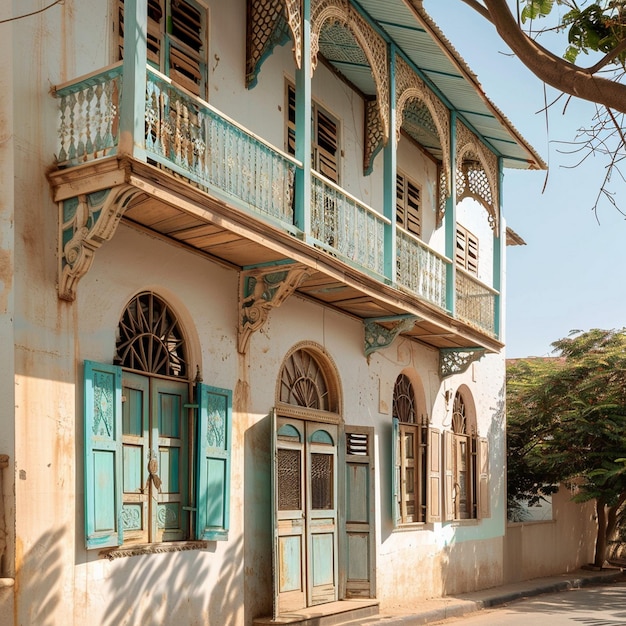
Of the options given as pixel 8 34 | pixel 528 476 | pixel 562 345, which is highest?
pixel 8 34

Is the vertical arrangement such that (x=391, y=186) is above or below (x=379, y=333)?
above

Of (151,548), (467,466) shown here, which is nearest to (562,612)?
(467,466)

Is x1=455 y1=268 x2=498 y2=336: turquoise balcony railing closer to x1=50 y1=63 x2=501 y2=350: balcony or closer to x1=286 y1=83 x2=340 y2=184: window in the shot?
x1=50 y1=63 x2=501 y2=350: balcony

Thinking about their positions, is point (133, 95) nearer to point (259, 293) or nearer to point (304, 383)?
point (259, 293)

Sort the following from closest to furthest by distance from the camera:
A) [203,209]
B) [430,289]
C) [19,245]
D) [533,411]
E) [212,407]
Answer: [19,245]
[203,209]
[212,407]
[430,289]
[533,411]

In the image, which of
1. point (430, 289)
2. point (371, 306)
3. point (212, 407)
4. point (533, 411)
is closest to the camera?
point (212, 407)

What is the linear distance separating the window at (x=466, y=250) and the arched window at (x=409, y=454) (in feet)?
10.9

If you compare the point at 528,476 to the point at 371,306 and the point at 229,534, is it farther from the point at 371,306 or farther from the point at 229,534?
the point at 229,534

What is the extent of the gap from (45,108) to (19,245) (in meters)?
1.14

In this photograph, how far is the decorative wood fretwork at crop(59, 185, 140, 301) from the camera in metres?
7.76

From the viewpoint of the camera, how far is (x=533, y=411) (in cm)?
2097

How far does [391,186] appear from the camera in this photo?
478 inches

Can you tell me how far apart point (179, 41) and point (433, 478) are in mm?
7933

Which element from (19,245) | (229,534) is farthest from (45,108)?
(229,534)
